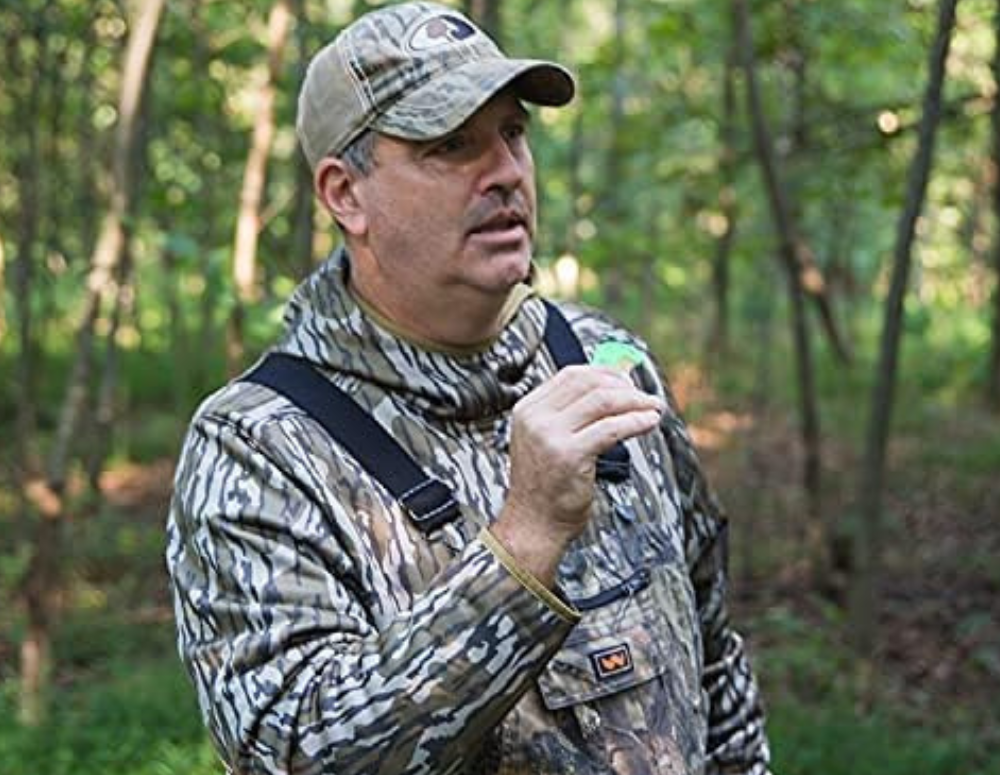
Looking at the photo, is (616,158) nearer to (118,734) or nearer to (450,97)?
(118,734)

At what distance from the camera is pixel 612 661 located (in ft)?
6.52

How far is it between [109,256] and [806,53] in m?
4.10

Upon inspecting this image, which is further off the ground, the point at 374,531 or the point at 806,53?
the point at 374,531

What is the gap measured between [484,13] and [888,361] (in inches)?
89.0

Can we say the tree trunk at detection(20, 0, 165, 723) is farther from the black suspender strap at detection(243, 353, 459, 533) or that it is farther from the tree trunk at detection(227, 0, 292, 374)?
the black suspender strap at detection(243, 353, 459, 533)

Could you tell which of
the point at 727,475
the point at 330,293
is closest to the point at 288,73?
the point at 727,475

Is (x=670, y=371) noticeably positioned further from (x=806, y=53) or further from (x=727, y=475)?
(x=806, y=53)

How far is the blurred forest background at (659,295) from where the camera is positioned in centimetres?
652

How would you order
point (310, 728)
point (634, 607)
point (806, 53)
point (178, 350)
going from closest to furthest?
1. point (310, 728)
2. point (634, 607)
3. point (806, 53)
4. point (178, 350)

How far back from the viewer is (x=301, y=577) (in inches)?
71.0

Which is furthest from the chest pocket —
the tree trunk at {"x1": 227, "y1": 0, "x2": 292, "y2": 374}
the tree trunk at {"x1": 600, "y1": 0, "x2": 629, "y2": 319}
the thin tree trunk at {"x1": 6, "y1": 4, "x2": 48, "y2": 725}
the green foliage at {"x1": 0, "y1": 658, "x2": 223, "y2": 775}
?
the tree trunk at {"x1": 600, "y1": 0, "x2": 629, "y2": 319}

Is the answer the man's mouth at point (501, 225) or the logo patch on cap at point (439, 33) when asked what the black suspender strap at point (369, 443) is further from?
the logo patch on cap at point (439, 33)

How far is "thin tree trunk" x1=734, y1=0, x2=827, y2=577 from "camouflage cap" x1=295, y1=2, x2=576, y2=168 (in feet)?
19.6

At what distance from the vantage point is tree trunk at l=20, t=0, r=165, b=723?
22.7ft
